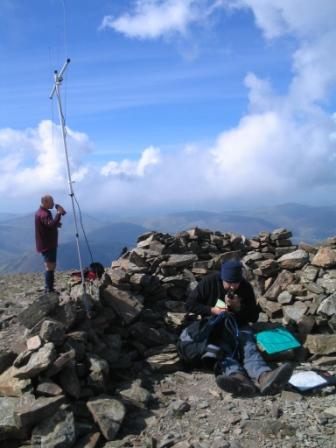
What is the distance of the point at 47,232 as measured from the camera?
13.0 metres

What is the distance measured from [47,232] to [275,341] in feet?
23.6

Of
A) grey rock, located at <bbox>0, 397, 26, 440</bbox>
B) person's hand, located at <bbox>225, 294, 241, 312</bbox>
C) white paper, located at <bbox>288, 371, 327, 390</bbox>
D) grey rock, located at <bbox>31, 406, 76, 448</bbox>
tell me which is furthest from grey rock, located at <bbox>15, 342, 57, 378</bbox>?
white paper, located at <bbox>288, 371, 327, 390</bbox>

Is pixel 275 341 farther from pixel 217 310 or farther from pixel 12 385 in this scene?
pixel 12 385

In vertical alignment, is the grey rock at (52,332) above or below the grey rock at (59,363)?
above

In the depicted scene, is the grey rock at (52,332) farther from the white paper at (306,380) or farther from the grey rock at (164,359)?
the white paper at (306,380)

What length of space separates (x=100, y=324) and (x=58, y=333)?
5.95 ft

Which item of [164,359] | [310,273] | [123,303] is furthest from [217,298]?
[310,273]

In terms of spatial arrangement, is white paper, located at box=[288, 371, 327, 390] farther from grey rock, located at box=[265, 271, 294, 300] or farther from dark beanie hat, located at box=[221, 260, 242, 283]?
grey rock, located at box=[265, 271, 294, 300]

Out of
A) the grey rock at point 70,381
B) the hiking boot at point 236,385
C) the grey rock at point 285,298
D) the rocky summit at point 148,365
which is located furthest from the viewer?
the grey rock at point 285,298

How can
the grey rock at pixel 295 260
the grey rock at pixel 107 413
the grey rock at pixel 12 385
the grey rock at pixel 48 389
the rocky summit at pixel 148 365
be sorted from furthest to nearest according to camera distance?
the grey rock at pixel 295 260 → the grey rock at pixel 12 385 → the grey rock at pixel 48 389 → the grey rock at pixel 107 413 → the rocky summit at pixel 148 365

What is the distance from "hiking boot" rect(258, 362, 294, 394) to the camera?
781 centimetres

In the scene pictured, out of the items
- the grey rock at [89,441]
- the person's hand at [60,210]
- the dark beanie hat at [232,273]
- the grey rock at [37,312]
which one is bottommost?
the grey rock at [89,441]

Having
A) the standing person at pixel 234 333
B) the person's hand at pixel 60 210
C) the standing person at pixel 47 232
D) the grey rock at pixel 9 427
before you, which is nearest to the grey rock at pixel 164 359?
the standing person at pixel 234 333

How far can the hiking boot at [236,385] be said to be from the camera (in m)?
7.91
